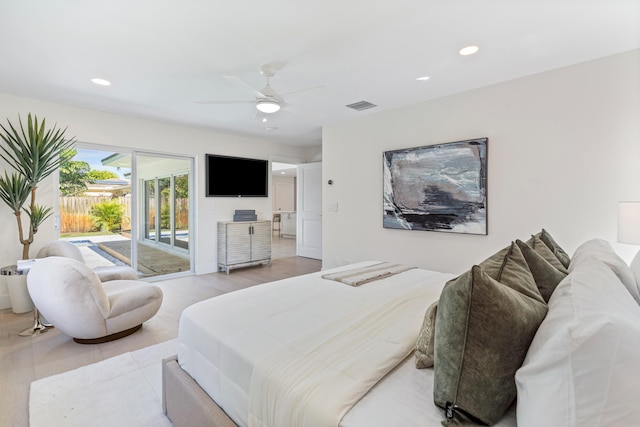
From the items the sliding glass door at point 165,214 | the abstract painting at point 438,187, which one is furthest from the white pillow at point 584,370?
the sliding glass door at point 165,214

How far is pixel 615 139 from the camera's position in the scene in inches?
103

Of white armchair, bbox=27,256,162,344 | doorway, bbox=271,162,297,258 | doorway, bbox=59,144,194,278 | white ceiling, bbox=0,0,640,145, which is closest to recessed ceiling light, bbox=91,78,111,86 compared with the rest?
white ceiling, bbox=0,0,640,145

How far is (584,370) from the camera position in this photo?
23.6 inches

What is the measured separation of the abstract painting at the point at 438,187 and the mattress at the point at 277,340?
1.60 meters

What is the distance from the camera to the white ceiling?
1968 mm

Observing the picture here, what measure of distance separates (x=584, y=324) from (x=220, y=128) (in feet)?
17.4

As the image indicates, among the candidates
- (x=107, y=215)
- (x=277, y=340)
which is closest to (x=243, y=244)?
(x=107, y=215)

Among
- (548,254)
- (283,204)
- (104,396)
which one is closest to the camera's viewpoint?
(548,254)

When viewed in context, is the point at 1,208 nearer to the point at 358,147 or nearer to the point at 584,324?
the point at 358,147

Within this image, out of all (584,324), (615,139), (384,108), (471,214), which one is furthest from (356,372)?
(384,108)

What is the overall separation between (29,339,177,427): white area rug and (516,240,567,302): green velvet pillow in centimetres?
207

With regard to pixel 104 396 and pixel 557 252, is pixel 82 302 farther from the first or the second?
pixel 557 252

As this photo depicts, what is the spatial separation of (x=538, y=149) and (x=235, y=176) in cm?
466

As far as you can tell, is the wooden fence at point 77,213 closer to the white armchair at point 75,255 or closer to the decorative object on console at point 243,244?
the white armchair at point 75,255
